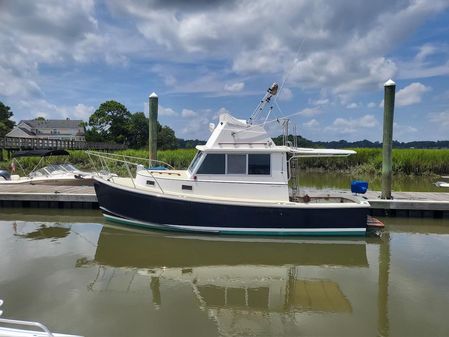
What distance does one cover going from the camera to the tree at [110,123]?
179ft

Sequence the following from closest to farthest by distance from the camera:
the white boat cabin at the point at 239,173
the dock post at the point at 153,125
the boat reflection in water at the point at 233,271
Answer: the boat reflection in water at the point at 233,271, the white boat cabin at the point at 239,173, the dock post at the point at 153,125

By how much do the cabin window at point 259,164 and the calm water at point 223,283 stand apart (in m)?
1.60

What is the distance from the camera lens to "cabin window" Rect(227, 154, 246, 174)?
29.1 ft

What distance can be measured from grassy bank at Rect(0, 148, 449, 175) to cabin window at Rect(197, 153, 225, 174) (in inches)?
591

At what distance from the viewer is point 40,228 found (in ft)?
31.9

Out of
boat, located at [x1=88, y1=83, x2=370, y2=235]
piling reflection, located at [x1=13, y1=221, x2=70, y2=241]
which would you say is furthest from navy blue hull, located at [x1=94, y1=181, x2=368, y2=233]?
piling reflection, located at [x1=13, y1=221, x2=70, y2=241]

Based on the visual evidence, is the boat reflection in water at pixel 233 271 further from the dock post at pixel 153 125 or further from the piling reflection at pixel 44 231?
the dock post at pixel 153 125

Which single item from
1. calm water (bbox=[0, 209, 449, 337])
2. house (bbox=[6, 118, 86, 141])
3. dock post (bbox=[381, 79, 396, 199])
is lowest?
calm water (bbox=[0, 209, 449, 337])

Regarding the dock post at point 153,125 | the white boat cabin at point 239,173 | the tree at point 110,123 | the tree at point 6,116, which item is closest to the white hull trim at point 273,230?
the white boat cabin at point 239,173

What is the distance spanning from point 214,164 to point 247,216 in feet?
4.80

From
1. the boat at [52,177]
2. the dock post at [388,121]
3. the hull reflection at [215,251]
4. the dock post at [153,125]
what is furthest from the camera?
the boat at [52,177]

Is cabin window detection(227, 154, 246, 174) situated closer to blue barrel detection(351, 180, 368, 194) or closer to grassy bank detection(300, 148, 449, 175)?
blue barrel detection(351, 180, 368, 194)

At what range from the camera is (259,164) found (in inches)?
348

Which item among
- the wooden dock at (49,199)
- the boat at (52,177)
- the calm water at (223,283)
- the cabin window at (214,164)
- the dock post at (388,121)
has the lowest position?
the calm water at (223,283)
